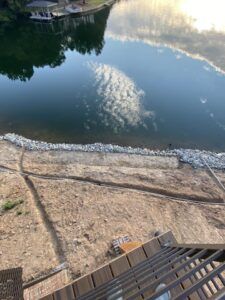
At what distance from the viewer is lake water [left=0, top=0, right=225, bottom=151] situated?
21.0 meters

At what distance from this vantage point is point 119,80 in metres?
26.6

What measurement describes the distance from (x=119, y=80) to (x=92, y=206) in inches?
647

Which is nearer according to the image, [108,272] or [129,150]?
[108,272]

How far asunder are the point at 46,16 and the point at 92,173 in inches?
1372

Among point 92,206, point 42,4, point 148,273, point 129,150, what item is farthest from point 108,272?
point 42,4

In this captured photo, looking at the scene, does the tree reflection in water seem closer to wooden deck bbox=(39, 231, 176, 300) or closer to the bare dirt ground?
the bare dirt ground

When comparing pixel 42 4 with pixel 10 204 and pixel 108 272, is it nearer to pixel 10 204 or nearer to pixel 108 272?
pixel 10 204

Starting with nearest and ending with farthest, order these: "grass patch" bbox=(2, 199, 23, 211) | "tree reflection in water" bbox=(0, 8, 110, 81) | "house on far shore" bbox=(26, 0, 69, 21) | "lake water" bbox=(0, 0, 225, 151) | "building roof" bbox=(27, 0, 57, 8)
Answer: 1. "grass patch" bbox=(2, 199, 23, 211)
2. "lake water" bbox=(0, 0, 225, 151)
3. "tree reflection in water" bbox=(0, 8, 110, 81)
4. "house on far shore" bbox=(26, 0, 69, 21)
5. "building roof" bbox=(27, 0, 57, 8)

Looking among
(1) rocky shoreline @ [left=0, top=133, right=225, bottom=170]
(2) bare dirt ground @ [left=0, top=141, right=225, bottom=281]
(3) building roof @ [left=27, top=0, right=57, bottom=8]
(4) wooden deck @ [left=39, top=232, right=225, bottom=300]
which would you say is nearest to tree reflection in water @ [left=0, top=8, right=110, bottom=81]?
(3) building roof @ [left=27, top=0, right=57, bottom=8]

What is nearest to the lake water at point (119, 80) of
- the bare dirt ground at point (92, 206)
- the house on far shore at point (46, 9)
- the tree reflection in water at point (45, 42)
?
the tree reflection in water at point (45, 42)

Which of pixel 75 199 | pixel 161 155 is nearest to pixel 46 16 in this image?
pixel 161 155

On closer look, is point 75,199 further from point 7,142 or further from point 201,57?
point 201,57

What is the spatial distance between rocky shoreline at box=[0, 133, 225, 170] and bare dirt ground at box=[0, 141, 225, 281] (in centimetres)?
60

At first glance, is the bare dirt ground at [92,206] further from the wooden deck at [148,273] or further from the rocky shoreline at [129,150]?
the wooden deck at [148,273]
